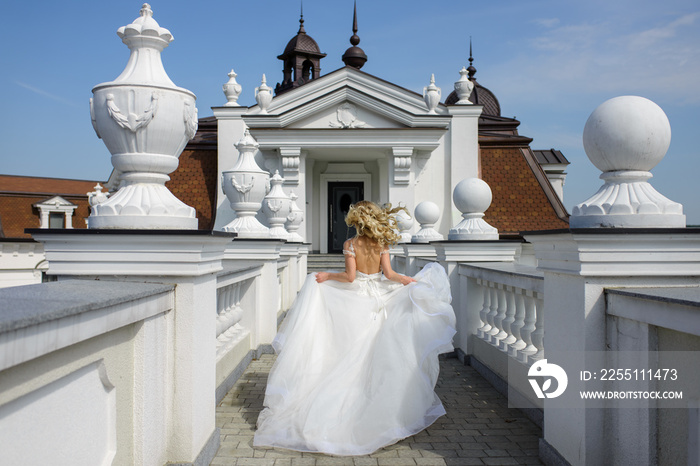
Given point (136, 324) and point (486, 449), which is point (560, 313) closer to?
point (486, 449)

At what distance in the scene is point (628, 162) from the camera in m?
3.14

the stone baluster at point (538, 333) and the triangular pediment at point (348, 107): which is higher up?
the triangular pediment at point (348, 107)

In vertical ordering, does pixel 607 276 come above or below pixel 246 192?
below

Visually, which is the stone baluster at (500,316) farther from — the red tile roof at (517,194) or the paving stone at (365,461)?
the red tile roof at (517,194)

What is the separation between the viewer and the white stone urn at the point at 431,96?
62.4 ft

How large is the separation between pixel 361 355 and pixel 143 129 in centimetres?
213

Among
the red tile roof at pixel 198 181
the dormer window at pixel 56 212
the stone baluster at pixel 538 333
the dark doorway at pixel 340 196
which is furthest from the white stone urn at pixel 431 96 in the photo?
the dormer window at pixel 56 212

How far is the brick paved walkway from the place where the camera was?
3.62 m

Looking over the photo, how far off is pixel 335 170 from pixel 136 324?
19.2 m

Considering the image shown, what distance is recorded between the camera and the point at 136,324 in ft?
9.36

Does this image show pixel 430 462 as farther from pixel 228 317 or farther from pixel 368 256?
pixel 228 317

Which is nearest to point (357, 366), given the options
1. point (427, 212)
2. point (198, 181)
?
point (427, 212)

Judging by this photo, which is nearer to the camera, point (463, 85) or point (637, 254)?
point (637, 254)

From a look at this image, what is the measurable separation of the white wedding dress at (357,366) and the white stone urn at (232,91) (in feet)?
48.9
